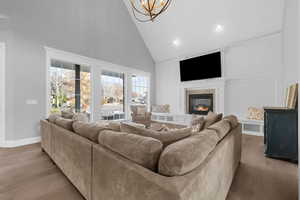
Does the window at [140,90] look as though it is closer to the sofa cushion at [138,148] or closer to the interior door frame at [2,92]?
the interior door frame at [2,92]

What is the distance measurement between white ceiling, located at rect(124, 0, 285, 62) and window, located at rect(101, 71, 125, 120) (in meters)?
2.51

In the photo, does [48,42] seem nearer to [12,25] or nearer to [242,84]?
[12,25]

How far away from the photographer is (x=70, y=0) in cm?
408

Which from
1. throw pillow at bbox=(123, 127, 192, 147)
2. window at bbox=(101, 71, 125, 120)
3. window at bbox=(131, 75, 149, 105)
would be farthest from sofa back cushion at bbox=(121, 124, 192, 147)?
window at bbox=(131, 75, 149, 105)

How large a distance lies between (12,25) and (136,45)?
4062 mm

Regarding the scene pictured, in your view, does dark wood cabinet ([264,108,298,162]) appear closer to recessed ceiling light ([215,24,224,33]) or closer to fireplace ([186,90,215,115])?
fireplace ([186,90,215,115])

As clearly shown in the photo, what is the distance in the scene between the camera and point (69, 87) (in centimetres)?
431

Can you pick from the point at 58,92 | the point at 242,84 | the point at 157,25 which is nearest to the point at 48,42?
the point at 58,92

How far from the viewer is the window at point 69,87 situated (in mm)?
3996

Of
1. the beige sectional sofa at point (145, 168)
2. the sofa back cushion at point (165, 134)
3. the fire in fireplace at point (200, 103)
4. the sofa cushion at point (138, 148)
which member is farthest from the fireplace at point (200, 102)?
the sofa cushion at point (138, 148)

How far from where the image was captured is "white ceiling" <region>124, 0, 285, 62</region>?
397cm

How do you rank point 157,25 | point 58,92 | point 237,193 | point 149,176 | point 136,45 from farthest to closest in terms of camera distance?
point 136,45
point 157,25
point 58,92
point 237,193
point 149,176

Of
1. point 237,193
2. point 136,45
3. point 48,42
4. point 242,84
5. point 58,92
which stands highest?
point 136,45

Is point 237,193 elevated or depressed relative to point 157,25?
depressed
